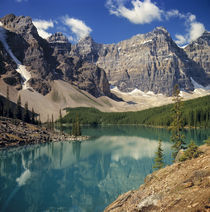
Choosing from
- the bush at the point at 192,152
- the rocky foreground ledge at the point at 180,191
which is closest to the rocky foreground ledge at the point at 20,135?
the rocky foreground ledge at the point at 180,191

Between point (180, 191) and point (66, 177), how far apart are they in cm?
3471

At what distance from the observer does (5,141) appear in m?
74.9

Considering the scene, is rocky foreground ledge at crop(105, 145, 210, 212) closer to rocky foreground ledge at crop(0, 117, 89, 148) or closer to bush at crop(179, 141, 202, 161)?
bush at crop(179, 141, 202, 161)

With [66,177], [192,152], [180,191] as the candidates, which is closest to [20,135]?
[66,177]

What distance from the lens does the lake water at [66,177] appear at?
32281mm

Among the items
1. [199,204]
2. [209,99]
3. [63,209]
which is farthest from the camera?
[209,99]

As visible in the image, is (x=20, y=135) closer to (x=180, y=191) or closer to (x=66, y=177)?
(x=66, y=177)

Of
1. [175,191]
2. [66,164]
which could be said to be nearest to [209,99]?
[66,164]

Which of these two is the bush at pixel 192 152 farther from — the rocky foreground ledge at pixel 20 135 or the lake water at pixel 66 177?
the rocky foreground ledge at pixel 20 135

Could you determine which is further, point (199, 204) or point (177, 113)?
point (177, 113)

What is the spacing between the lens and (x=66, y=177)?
4575 cm

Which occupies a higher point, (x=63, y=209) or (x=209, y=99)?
(x=209, y=99)

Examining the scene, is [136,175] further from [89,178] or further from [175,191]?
[175,191]

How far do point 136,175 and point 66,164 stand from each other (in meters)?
20.7
